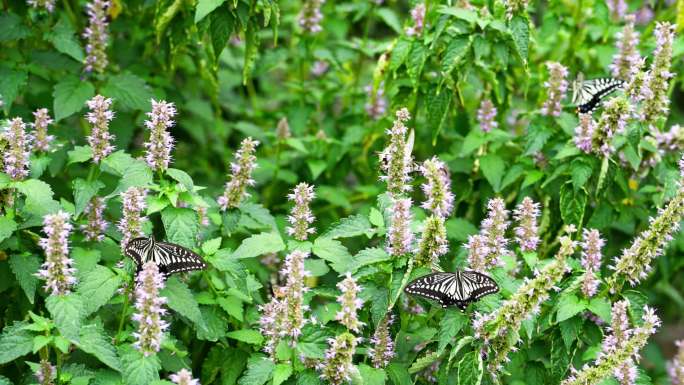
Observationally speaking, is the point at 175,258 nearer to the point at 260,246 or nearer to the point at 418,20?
the point at 260,246

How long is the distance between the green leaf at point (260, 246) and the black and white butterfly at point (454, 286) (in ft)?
2.27

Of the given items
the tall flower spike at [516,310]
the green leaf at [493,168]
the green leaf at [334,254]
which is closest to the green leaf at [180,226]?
the green leaf at [334,254]

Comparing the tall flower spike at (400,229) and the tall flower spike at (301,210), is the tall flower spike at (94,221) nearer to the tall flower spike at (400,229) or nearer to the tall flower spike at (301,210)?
the tall flower spike at (301,210)

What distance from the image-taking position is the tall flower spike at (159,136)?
13.1 feet

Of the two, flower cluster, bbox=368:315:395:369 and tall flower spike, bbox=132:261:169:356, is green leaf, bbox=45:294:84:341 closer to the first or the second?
tall flower spike, bbox=132:261:169:356

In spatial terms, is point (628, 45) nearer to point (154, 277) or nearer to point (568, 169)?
point (568, 169)

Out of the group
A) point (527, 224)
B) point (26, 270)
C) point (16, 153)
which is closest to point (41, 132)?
point (16, 153)

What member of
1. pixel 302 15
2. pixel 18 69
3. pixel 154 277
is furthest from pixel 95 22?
pixel 154 277

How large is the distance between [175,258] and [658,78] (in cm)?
275

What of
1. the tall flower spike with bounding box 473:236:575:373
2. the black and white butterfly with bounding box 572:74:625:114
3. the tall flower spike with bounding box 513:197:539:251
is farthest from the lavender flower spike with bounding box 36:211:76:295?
the black and white butterfly with bounding box 572:74:625:114

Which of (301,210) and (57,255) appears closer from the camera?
(57,255)

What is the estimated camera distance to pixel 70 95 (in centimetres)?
543

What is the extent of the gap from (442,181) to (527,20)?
4.81 feet

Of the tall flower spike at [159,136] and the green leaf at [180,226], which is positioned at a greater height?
the tall flower spike at [159,136]
